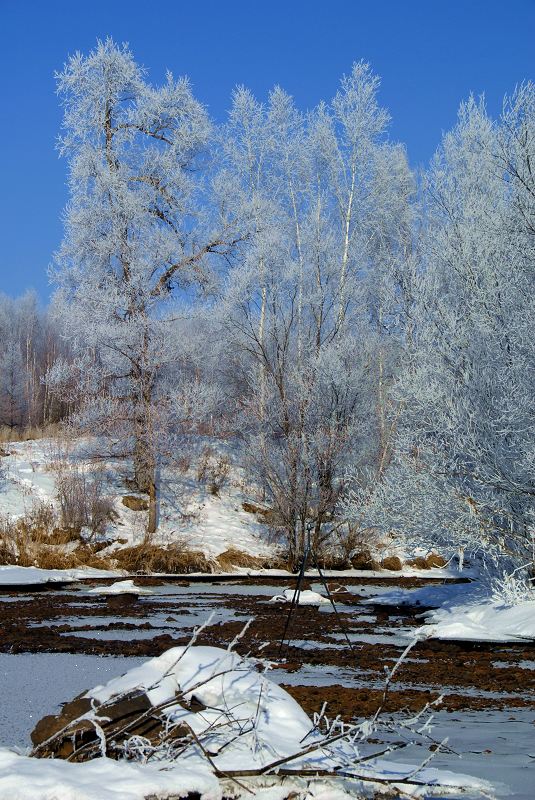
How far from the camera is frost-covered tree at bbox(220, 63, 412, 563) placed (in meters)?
23.2

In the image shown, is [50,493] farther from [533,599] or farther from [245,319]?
[533,599]

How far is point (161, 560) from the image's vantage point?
69.1 ft

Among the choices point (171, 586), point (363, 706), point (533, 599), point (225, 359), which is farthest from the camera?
point (225, 359)

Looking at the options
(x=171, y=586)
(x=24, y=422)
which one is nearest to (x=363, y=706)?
(x=171, y=586)

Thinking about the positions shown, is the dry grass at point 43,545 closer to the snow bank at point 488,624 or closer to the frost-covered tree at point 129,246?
the frost-covered tree at point 129,246

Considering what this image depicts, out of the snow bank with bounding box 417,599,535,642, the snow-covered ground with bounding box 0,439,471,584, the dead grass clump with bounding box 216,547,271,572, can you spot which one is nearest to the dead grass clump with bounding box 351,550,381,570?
the snow-covered ground with bounding box 0,439,471,584

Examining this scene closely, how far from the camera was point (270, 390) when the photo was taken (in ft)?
80.7

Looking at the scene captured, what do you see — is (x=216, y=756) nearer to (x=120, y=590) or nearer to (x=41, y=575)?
(x=120, y=590)

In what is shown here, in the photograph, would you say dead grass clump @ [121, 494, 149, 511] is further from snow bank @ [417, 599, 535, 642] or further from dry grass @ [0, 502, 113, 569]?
snow bank @ [417, 599, 535, 642]

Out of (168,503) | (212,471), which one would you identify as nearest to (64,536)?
(168,503)

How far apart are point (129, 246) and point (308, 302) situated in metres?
4.62

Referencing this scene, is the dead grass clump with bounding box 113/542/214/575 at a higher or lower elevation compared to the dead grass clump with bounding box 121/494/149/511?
lower

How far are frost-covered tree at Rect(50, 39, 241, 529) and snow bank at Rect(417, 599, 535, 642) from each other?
13032 millimetres

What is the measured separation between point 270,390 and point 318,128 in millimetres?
6940
